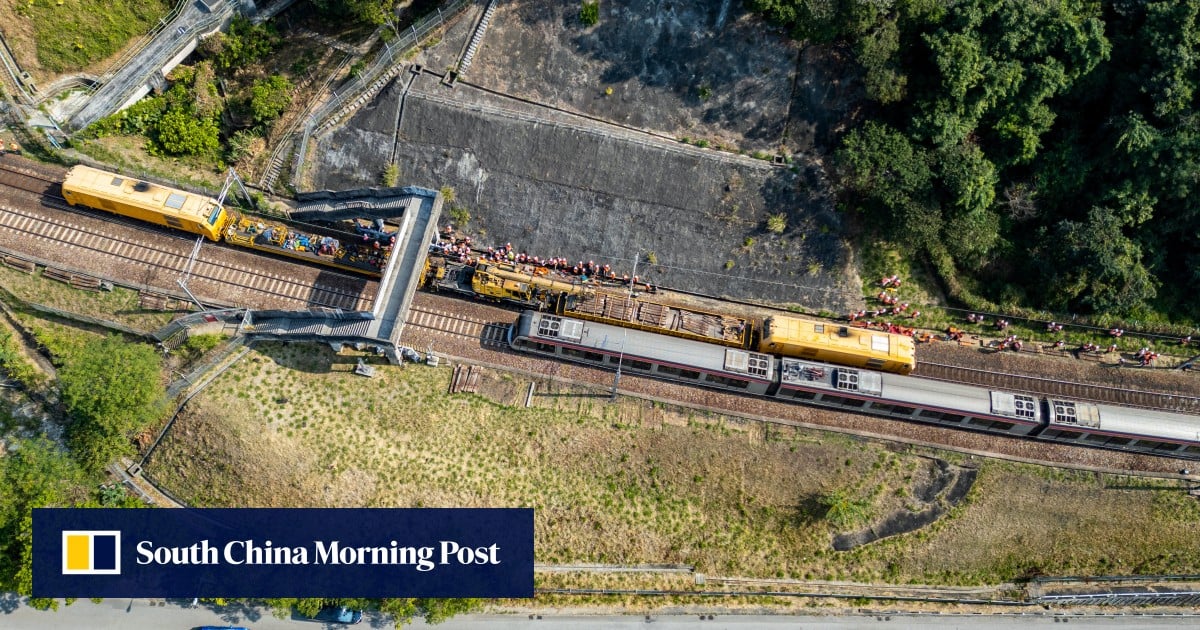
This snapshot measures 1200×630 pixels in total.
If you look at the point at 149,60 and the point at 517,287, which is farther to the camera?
the point at 149,60

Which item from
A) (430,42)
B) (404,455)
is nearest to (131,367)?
(404,455)

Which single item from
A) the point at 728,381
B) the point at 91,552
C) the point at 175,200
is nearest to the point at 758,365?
the point at 728,381

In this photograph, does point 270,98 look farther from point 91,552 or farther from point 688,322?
point 688,322

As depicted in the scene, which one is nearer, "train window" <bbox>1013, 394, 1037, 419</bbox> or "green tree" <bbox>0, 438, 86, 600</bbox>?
"green tree" <bbox>0, 438, 86, 600</bbox>

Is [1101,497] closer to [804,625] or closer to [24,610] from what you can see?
[804,625]

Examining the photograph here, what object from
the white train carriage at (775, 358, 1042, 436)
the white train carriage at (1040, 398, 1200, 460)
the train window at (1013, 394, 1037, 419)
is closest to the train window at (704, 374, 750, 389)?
the white train carriage at (775, 358, 1042, 436)

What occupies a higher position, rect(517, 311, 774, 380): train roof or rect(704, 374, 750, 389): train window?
rect(517, 311, 774, 380): train roof

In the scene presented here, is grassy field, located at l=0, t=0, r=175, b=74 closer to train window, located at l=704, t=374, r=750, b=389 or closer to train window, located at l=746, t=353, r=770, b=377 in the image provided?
train window, located at l=704, t=374, r=750, b=389
